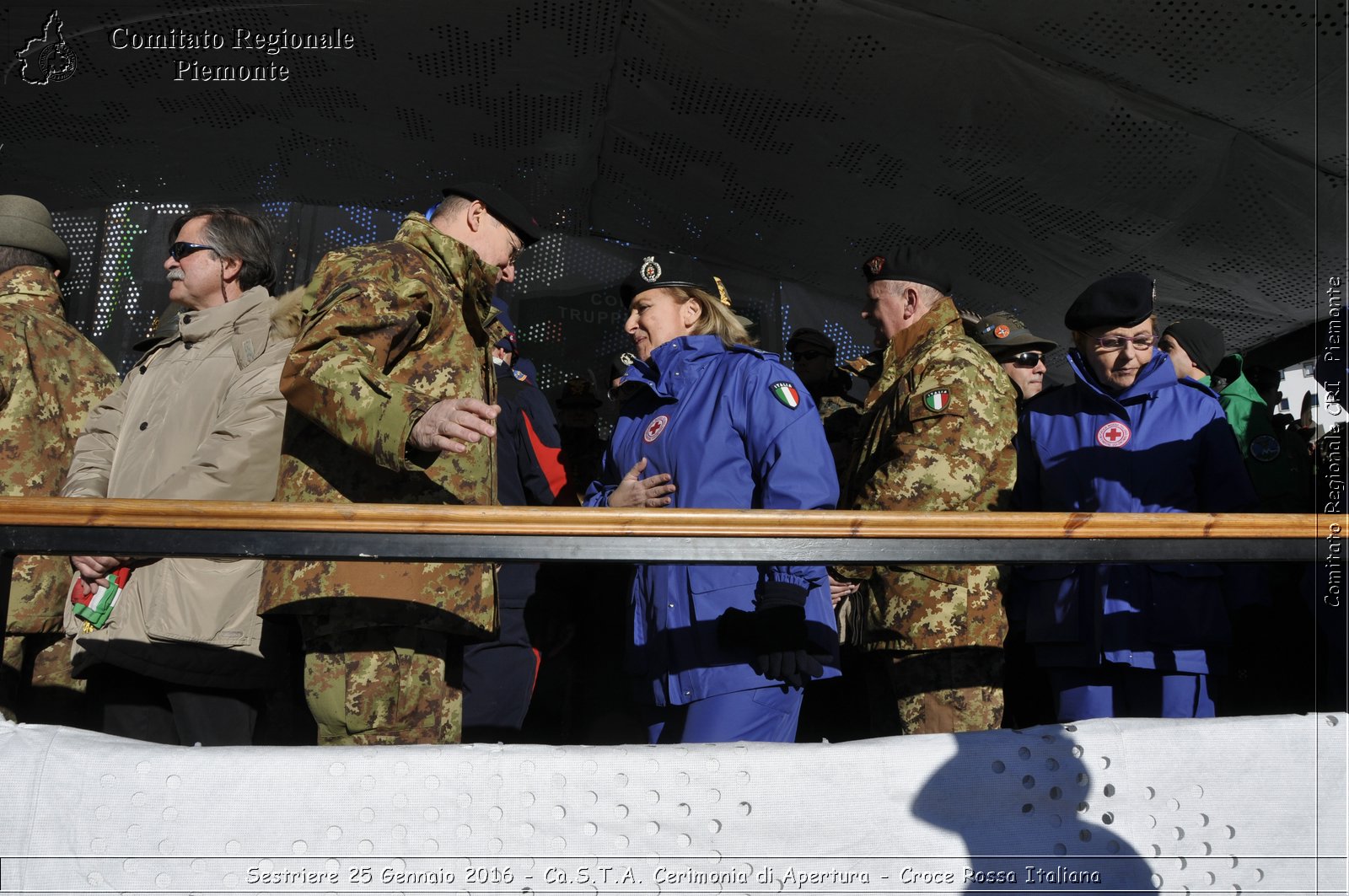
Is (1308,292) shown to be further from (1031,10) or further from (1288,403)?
(1031,10)

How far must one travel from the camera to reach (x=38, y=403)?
Result: 3.65 metres

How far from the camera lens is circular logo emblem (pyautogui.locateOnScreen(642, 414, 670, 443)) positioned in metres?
3.09

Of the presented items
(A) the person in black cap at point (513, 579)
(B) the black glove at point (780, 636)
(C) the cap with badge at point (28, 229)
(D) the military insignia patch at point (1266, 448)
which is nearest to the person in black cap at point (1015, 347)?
(D) the military insignia patch at point (1266, 448)

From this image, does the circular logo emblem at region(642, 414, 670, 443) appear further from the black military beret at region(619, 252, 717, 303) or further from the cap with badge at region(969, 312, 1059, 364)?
the cap with badge at region(969, 312, 1059, 364)

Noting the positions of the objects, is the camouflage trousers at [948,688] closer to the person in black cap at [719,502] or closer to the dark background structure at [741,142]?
the person in black cap at [719,502]

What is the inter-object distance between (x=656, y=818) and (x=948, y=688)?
1.38 metres

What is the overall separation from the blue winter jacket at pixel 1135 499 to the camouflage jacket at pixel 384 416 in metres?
1.50

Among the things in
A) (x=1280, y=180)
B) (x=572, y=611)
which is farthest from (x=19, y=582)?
(x=1280, y=180)

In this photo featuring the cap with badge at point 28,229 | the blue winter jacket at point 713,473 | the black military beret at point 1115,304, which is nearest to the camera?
the blue winter jacket at point 713,473

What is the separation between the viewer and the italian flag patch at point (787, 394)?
9.70 feet

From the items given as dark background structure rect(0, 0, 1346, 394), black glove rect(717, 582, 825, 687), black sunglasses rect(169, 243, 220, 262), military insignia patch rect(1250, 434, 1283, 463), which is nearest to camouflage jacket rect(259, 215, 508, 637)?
black glove rect(717, 582, 825, 687)

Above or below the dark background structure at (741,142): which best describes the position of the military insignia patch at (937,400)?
below

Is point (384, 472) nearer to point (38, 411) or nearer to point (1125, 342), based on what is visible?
point (38, 411)

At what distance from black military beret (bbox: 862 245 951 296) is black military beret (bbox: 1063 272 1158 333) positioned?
1.58 feet
